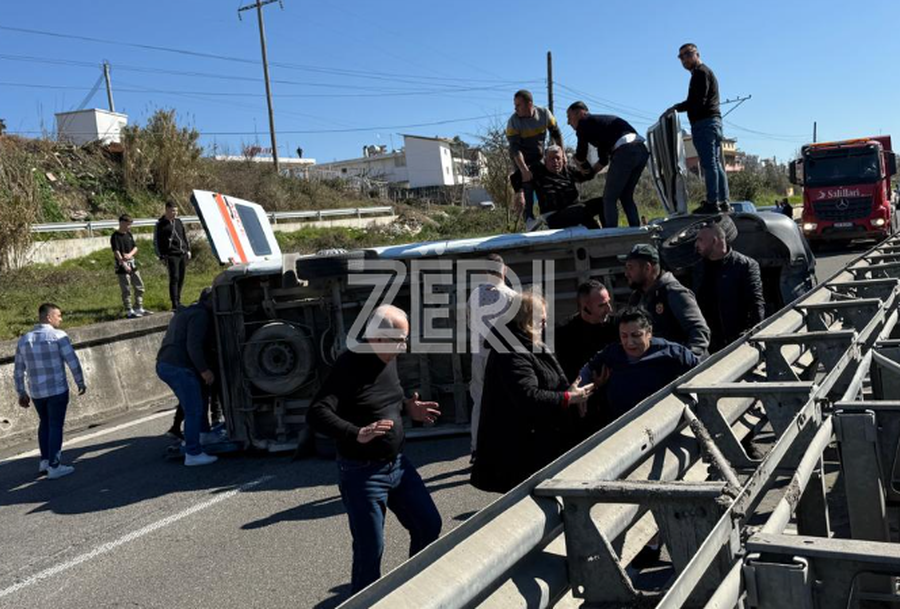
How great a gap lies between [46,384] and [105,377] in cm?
343

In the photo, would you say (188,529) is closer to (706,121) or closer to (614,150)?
(614,150)

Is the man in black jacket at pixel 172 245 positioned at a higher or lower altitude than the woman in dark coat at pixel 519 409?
higher

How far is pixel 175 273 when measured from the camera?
13.8 meters

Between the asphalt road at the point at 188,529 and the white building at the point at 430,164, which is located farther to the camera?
the white building at the point at 430,164

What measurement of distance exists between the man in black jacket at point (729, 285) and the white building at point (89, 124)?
90.7ft

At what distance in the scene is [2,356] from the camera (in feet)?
31.6

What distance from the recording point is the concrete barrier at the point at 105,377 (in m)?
9.66

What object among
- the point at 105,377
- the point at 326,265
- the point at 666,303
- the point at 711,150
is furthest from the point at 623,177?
the point at 105,377

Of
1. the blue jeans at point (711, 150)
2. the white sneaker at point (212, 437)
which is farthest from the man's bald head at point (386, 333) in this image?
the blue jeans at point (711, 150)

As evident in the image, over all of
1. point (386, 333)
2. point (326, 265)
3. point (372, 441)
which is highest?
point (326, 265)

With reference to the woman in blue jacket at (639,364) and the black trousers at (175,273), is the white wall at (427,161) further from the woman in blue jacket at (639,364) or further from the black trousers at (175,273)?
the woman in blue jacket at (639,364)

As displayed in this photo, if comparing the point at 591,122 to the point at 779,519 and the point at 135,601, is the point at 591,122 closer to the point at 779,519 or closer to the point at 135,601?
the point at 135,601

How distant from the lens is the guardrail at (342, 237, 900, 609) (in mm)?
1868

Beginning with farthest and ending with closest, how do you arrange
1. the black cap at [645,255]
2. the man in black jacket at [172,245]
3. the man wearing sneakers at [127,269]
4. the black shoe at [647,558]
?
the man in black jacket at [172,245], the man wearing sneakers at [127,269], the black cap at [645,255], the black shoe at [647,558]
